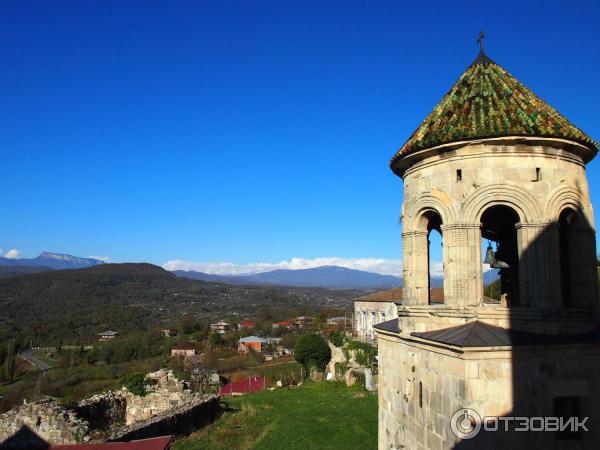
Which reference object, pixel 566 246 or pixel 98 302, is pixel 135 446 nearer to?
pixel 566 246

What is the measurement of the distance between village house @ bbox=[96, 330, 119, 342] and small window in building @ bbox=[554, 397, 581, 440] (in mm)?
64678

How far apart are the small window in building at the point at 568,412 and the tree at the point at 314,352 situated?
2706 cm

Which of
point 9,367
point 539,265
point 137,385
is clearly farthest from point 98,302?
point 539,265

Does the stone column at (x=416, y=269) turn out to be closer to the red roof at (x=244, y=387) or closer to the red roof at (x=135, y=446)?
the red roof at (x=135, y=446)

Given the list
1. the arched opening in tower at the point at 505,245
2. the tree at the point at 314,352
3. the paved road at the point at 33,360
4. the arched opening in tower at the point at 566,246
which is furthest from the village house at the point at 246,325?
the arched opening in tower at the point at 566,246

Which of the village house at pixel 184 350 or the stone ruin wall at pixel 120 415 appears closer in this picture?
the stone ruin wall at pixel 120 415

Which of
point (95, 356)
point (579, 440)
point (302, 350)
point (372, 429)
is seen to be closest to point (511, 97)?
point (579, 440)

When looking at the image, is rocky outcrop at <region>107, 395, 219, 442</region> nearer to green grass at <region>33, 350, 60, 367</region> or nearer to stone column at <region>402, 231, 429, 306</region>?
stone column at <region>402, 231, 429, 306</region>

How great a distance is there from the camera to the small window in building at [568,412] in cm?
570

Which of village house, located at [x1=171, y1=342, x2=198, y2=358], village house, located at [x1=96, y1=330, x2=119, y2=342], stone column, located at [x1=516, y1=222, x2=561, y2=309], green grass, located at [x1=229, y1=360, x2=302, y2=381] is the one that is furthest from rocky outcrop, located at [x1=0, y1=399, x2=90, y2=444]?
village house, located at [x1=96, y1=330, x2=119, y2=342]

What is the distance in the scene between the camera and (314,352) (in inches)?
1272

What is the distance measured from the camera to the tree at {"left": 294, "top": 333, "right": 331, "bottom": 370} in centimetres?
3219

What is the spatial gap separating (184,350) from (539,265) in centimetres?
5388

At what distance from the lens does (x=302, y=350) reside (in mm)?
32562
